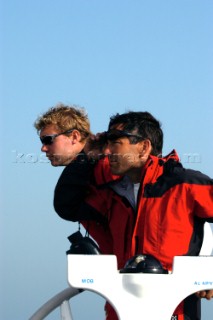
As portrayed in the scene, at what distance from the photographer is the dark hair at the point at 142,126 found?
188 inches

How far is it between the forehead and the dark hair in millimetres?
630

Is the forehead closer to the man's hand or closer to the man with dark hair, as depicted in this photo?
the man with dark hair

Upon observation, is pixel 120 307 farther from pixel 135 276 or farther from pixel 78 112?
pixel 78 112

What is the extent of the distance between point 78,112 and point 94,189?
947 millimetres

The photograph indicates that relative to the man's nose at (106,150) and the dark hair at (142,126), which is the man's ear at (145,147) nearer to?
the dark hair at (142,126)

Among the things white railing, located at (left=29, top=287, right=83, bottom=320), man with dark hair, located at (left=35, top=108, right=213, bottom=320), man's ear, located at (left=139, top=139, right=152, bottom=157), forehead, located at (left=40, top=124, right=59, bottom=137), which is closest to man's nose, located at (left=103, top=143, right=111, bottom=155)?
man with dark hair, located at (left=35, top=108, right=213, bottom=320)

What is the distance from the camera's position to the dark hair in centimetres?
477

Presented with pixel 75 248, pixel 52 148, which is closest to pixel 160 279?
pixel 75 248

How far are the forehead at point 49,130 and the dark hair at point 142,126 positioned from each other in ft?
2.07

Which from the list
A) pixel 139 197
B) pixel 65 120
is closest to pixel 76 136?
pixel 65 120

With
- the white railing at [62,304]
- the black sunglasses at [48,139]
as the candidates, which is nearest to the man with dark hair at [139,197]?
the white railing at [62,304]

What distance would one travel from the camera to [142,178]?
4469mm

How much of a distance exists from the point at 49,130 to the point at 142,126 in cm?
87

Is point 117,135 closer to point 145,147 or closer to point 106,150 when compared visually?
point 145,147
